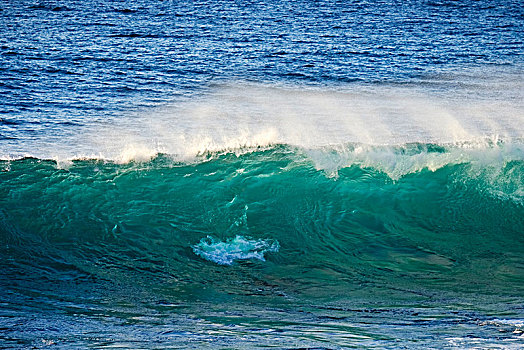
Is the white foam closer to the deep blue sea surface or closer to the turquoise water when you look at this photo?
the deep blue sea surface

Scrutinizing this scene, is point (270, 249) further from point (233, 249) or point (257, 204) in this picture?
point (257, 204)

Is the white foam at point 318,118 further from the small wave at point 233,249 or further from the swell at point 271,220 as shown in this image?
the small wave at point 233,249

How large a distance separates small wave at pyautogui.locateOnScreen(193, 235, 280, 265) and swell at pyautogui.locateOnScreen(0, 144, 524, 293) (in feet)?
0.06

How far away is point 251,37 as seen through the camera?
23922 millimetres

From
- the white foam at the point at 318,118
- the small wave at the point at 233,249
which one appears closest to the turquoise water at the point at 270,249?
the small wave at the point at 233,249

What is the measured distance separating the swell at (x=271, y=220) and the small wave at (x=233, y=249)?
0.02 meters

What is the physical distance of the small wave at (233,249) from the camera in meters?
8.48

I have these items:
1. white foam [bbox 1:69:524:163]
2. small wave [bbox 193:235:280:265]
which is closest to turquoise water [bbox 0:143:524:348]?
small wave [bbox 193:235:280:265]

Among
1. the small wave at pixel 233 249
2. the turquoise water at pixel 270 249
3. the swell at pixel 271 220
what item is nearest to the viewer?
the turquoise water at pixel 270 249

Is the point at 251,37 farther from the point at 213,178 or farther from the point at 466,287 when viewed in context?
the point at 466,287

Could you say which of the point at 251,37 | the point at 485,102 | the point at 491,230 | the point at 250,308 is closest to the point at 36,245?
the point at 250,308

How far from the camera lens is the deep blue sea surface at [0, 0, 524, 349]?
614 centimetres

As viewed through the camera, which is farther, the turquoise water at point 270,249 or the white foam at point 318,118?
the white foam at point 318,118

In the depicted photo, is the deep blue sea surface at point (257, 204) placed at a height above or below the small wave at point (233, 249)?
above
